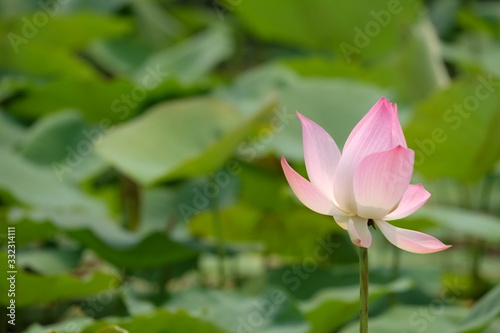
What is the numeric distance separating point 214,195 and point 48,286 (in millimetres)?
334

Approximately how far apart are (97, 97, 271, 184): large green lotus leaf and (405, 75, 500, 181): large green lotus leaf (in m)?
0.23

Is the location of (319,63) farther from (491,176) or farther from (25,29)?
(25,29)

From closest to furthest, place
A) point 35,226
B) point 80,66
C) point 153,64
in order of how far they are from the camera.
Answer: point 35,226 < point 80,66 < point 153,64

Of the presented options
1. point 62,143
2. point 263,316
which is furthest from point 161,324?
point 62,143

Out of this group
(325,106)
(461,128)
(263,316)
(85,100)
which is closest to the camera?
(263,316)

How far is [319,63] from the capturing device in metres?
1.74

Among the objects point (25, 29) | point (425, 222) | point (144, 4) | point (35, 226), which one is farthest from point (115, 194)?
point (144, 4)

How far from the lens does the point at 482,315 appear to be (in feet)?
2.52

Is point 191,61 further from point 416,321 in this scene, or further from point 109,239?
point 416,321

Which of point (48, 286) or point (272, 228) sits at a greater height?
point (272, 228)

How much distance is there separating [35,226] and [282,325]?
1.15 ft

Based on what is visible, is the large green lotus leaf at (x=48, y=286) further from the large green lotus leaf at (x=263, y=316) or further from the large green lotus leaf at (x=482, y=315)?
the large green lotus leaf at (x=482, y=315)

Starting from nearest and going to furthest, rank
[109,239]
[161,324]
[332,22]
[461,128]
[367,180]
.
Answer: [367,180] → [161,324] → [109,239] → [461,128] → [332,22]

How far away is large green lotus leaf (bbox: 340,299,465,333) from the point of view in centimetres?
85
